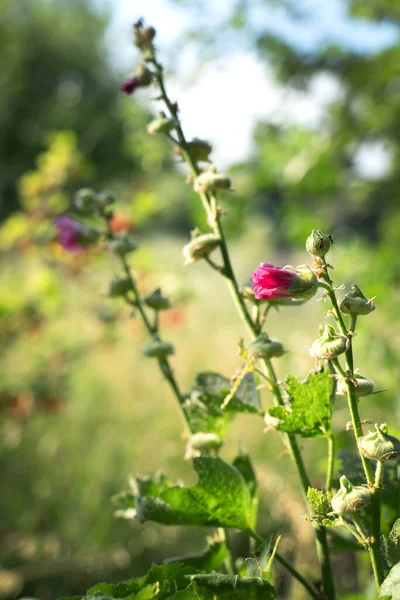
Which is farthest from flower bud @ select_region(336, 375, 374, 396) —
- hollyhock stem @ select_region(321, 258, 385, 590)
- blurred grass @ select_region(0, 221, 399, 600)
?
blurred grass @ select_region(0, 221, 399, 600)

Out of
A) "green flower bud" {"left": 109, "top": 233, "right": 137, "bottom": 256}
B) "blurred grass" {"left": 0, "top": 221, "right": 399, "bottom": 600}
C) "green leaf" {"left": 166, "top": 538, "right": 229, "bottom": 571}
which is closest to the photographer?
"green leaf" {"left": 166, "top": 538, "right": 229, "bottom": 571}

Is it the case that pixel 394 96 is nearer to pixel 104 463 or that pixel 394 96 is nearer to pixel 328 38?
pixel 328 38

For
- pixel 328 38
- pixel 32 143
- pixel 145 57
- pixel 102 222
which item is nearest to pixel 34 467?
pixel 102 222

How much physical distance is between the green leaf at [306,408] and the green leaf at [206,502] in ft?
0.14

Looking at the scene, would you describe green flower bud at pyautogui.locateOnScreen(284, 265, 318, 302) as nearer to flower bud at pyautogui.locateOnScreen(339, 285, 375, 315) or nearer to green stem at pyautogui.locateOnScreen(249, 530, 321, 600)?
flower bud at pyautogui.locateOnScreen(339, 285, 375, 315)

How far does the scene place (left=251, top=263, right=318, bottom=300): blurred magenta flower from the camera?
240 mm

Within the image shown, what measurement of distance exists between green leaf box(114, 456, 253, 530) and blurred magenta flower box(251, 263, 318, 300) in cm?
9

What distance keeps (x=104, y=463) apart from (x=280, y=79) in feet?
5.29

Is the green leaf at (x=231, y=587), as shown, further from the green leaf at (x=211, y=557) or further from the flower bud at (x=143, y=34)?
the flower bud at (x=143, y=34)

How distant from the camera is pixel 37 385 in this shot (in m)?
1.59

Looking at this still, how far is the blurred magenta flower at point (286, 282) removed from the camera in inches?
9.4

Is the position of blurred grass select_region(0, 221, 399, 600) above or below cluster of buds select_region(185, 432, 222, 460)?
above

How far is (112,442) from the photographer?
200cm

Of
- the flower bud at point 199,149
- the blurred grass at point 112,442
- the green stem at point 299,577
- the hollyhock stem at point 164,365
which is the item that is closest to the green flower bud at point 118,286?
the hollyhock stem at point 164,365
